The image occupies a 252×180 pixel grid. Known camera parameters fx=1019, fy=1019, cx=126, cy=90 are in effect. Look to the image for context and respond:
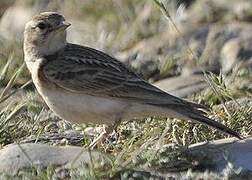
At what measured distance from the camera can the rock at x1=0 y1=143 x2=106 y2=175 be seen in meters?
6.87

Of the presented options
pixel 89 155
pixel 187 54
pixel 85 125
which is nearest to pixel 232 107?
pixel 85 125

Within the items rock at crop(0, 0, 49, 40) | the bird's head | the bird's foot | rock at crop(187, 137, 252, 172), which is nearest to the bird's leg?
the bird's foot

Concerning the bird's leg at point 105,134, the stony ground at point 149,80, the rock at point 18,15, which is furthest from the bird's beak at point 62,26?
the rock at point 18,15

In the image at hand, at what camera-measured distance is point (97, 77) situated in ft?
25.7

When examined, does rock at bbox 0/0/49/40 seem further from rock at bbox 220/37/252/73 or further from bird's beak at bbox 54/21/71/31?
bird's beak at bbox 54/21/71/31

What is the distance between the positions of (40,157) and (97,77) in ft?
3.44

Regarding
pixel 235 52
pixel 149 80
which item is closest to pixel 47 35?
pixel 149 80

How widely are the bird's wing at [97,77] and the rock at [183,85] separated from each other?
178 centimetres

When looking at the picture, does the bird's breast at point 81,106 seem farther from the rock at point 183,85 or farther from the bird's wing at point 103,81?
the rock at point 183,85

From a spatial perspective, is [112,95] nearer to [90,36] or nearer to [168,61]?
[168,61]

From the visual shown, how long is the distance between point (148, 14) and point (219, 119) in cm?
457

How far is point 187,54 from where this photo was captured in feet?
36.3

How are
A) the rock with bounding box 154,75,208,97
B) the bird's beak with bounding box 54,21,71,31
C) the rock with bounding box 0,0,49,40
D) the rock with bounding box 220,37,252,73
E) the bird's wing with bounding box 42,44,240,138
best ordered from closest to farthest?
the bird's wing with bounding box 42,44,240,138 < the bird's beak with bounding box 54,21,71,31 < the rock with bounding box 154,75,208,97 < the rock with bounding box 220,37,252,73 < the rock with bounding box 0,0,49,40

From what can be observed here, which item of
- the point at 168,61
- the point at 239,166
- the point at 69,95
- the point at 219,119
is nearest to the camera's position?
the point at 239,166
